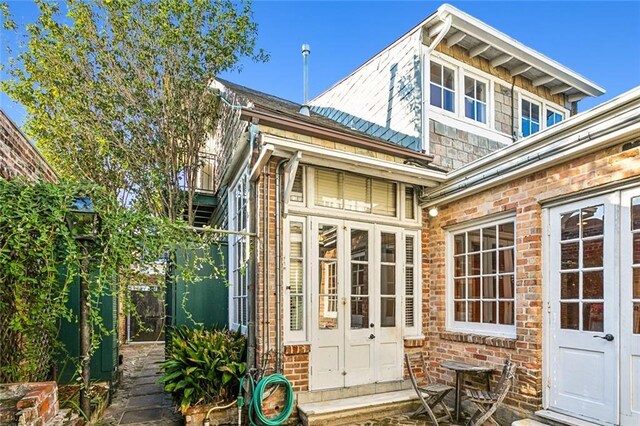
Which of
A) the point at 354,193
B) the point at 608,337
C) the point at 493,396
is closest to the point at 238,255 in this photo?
the point at 354,193

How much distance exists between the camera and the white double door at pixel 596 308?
3.38m

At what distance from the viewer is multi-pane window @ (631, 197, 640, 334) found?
132 inches

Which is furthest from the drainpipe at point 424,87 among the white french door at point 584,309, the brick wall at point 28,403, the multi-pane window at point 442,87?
the brick wall at point 28,403

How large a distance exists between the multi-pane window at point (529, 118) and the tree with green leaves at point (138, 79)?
5623mm

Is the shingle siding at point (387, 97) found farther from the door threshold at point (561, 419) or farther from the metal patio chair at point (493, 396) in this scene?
the door threshold at point (561, 419)

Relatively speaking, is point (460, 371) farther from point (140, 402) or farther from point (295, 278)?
point (140, 402)

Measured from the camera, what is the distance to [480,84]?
7203mm

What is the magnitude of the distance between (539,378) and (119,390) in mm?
5527

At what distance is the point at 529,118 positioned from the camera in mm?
7809

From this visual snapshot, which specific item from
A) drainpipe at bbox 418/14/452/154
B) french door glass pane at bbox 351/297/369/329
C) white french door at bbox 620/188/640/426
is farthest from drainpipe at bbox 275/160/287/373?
white french door at bbox 620/188/640/426

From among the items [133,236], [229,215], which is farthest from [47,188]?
[229,215]

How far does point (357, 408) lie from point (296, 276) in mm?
1701

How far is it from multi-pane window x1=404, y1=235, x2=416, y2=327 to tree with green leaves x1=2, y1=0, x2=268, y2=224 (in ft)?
13.5

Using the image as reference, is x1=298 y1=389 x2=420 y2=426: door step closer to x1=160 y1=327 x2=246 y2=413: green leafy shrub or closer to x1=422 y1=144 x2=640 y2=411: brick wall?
x1=422 y1=144 x2=640 y2=411: brick wall
